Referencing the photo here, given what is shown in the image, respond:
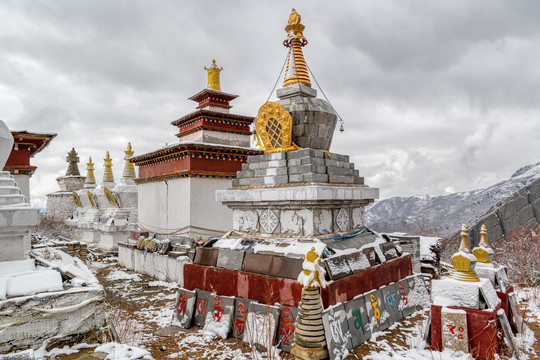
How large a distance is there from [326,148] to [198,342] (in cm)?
529

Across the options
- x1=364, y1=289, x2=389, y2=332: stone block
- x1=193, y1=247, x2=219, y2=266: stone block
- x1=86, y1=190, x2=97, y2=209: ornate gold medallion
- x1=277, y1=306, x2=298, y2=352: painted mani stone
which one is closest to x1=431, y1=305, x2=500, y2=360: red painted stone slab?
x1=364, y1=289, x2=389, y2=332: stone block

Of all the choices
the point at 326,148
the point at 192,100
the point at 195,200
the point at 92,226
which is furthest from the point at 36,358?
the point at 92,226

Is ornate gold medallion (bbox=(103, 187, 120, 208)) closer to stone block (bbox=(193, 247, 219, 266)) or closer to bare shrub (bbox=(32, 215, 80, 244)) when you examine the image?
bare shrub (bbox=(32, 215, 80, 244))

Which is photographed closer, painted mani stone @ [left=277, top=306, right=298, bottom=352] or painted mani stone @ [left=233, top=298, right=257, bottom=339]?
painted mani stone @ [left=277, top=306, right=298, bottom=352]

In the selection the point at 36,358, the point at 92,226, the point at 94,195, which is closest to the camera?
the point at 36,358

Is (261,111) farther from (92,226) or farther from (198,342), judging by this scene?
(92,226)

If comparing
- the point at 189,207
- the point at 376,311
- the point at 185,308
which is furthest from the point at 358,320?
the point at 189,207

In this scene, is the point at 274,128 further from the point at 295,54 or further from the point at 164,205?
the point at 164,205

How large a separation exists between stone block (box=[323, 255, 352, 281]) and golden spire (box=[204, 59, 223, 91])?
13.2 meters

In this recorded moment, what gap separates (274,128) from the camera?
7648mm

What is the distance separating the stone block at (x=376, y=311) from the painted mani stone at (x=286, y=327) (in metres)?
1.59

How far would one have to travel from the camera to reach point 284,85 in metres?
8.33

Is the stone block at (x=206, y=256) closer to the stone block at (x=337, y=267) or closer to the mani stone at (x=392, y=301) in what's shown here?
the stone block at (x=337, y=267)

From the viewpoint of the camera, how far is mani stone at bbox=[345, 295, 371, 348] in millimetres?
5496
